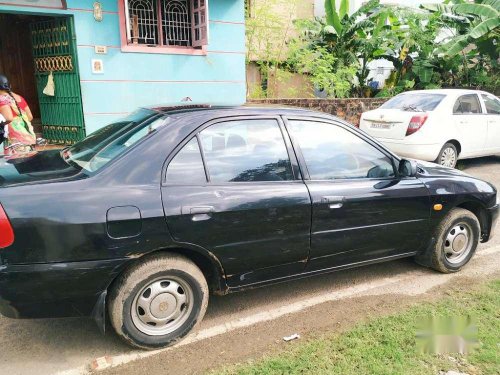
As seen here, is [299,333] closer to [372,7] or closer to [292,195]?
[292,195]

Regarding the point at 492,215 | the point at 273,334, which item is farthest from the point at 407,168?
the point at 273,334

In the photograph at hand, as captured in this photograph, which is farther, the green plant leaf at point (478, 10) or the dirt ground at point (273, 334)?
the green plant leaf at point (478, 10)

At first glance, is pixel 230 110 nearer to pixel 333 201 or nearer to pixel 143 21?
pixel 333 201

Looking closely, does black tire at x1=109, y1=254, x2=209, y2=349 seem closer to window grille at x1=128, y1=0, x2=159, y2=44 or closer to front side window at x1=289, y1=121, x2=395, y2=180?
front side window at x1=289, y1=121, x2=395, y2=180

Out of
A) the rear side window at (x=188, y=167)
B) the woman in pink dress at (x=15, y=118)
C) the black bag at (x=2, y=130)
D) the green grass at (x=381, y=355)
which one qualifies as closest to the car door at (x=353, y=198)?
the green grass at (x=381, y=355)

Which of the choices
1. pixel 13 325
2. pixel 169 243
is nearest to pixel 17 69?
pixel 13 325

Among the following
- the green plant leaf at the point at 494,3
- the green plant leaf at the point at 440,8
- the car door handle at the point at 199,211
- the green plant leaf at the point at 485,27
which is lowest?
the car door handle at the point at 199,211

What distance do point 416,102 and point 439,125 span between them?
735 mm

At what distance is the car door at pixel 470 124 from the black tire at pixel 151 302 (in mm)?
6589

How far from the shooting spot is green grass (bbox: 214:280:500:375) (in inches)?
109

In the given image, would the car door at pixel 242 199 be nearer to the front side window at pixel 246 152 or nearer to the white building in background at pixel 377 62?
the front side window at pixel 246 152

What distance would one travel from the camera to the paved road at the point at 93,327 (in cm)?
290

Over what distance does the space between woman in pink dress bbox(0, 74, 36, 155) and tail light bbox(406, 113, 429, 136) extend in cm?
603

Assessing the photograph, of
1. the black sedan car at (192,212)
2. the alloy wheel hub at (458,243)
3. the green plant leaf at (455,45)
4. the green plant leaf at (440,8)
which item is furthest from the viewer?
the green plant leaf at (440,8)
